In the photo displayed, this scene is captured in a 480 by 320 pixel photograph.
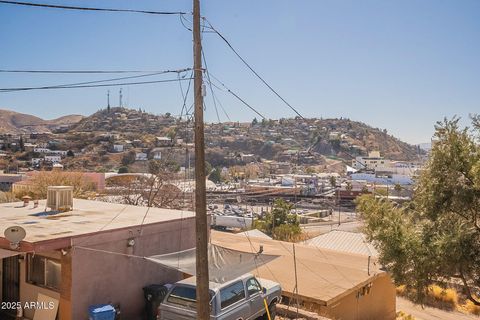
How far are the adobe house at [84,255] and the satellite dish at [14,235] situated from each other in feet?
0.17

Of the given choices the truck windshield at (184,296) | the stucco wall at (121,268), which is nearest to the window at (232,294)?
the truck windshield at (184,296)

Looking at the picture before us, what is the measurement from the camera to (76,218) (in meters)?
10.4

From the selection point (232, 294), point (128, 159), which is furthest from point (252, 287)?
point (128, 159)

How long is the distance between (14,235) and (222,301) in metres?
4.20

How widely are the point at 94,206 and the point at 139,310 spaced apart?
15.1 feet

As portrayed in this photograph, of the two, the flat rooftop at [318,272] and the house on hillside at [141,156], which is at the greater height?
the house on hillside at [141,156]

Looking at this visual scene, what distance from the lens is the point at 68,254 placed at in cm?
819

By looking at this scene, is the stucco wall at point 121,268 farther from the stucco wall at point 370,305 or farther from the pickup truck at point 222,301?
the stucco wall at point 370,305

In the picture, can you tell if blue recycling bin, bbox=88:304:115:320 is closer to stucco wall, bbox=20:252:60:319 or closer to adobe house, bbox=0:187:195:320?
adobe house, bbox=0:187:195:320

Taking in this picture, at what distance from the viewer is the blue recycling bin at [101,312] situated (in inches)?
321

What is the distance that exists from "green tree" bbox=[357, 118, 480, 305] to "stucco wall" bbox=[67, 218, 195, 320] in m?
6.63

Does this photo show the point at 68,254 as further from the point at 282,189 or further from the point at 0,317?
the point at 282,189

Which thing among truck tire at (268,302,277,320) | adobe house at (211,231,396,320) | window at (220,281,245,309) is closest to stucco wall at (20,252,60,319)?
window at (220,281,245,309)

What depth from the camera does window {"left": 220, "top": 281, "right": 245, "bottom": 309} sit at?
781 centimetres
